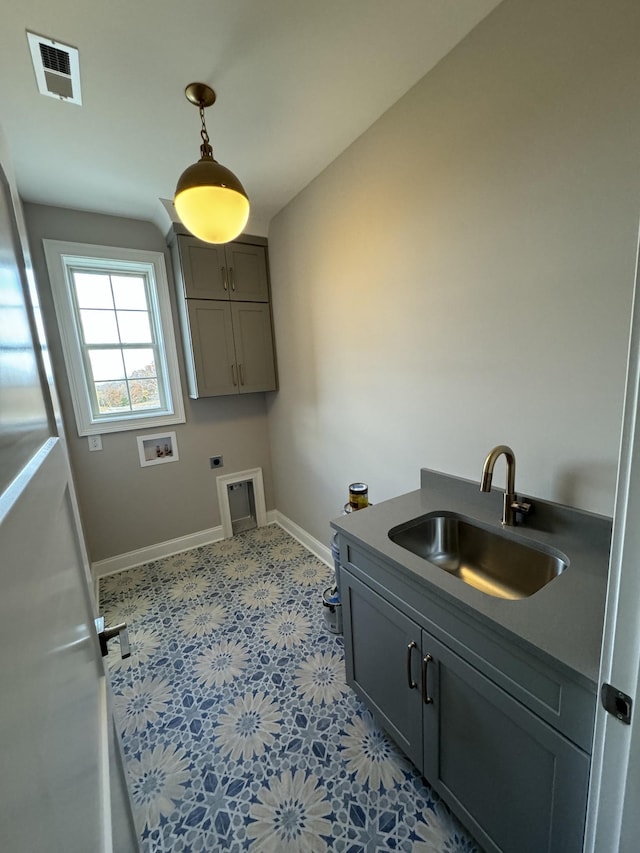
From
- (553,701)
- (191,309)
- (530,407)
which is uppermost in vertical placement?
(191,309)

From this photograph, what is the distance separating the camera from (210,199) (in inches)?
52.4

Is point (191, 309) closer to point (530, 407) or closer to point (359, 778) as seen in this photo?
point (530, 407)

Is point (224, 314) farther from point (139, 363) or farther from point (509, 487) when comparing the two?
point (509, 487)

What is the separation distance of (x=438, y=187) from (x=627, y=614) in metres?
1.63

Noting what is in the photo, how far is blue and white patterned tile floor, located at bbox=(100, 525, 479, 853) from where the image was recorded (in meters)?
1.19

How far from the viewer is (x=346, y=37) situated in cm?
130

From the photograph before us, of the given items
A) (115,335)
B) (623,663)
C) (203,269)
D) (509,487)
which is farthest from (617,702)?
(115,335)

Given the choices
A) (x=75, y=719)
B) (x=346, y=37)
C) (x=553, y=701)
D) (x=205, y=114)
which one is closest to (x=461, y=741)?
(x=553, y=701)

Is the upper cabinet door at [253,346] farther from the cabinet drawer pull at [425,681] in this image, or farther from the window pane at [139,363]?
the cabinet drawer pull at [425,681]

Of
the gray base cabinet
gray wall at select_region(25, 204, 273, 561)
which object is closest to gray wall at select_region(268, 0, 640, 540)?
the gray base cabinet

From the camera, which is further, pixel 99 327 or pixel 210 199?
pixel 99 327

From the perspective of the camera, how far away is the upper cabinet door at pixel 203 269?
2529 mm

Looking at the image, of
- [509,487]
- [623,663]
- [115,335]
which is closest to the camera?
[623,663]

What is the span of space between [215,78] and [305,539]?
2.95m
